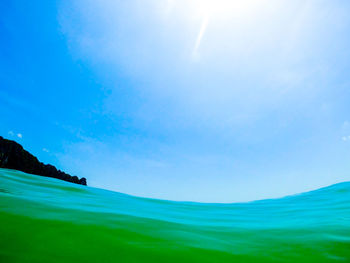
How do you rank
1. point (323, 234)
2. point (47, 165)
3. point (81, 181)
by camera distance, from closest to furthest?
point (323, 234) < point (47, 165) < point (81, 181)

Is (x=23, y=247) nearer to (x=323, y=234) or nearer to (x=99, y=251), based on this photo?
(x=99, y=251)

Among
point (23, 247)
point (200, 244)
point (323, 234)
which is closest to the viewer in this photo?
point (23, 247)

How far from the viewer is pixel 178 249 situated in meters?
1.55

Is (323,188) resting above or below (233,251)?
above

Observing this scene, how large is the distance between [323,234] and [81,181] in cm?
2781

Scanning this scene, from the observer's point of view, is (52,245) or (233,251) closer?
(52,245)

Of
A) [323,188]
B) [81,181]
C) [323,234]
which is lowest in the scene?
[81,181]

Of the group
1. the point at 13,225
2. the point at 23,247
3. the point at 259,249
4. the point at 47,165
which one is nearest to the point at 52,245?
the point at 23,247

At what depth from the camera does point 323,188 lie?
29.2ft

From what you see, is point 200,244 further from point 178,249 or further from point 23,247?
point 23,247

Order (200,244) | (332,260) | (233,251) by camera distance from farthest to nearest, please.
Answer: (200,244) < (233,251) < (332,260)

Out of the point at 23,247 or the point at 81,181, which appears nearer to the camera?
the point at 23,247

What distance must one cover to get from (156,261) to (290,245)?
4.70 feet

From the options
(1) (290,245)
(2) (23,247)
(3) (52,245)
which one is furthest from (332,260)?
A: (2) (23,247)
